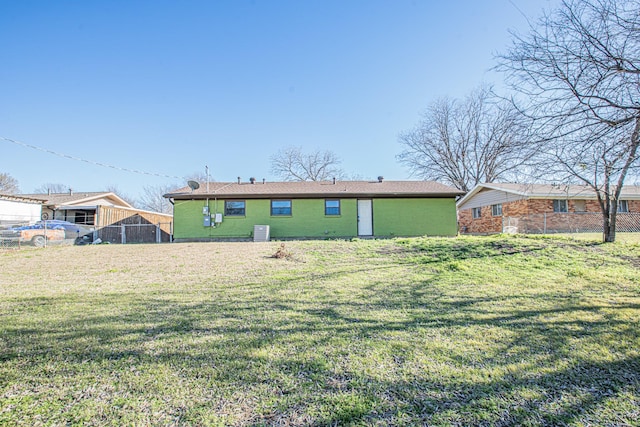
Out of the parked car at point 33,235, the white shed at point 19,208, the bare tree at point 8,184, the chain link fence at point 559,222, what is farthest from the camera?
the bare tree at point 8,184

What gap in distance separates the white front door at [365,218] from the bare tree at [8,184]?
36.2 m

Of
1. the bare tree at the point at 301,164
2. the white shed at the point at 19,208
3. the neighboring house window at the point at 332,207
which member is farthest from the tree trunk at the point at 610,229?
the white shed at the point at 19,208

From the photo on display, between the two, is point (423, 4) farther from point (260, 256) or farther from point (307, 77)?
point (260, 256)

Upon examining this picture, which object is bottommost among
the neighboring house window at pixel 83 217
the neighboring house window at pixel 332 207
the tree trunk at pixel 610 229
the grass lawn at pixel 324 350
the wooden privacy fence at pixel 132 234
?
the grass lawn at pixel 324 350

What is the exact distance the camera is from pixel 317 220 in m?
14.8

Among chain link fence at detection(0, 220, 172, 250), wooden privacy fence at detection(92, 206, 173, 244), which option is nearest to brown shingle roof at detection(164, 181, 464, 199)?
wooden privacy fence at detection(92, 206, 173, 244)

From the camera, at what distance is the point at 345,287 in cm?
504

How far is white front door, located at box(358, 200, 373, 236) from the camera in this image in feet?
48.6

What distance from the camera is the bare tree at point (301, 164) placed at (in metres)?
32.2

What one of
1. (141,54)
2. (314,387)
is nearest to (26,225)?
(141,54)

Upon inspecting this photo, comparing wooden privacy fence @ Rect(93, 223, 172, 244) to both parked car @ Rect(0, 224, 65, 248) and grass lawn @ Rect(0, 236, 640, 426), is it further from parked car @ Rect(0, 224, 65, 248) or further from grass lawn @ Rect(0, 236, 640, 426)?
grass lawn @ Rect(0, 236, 640, 426)

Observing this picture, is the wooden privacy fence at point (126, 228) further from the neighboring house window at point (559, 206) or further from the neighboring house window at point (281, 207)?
the neighboring house window at point (559, 206)

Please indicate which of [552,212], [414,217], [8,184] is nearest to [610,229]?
[414,217]

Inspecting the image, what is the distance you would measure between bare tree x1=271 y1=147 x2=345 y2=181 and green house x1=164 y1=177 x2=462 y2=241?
57.4ft
